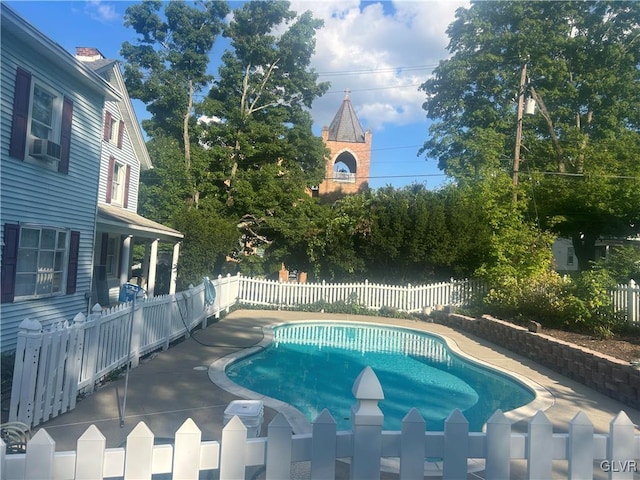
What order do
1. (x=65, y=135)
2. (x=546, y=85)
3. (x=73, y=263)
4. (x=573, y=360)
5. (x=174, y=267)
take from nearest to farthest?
1. (x=573, y=360)
2. (x=65, y=135)
3. (x=73, y=263)
4. (x=174, y=267)
5. (x=546, y=85)

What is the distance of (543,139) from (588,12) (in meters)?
6.81

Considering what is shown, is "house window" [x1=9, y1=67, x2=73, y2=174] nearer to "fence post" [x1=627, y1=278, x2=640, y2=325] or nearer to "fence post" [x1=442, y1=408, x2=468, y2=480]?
"fence post" [x1=442, y1=408, x2=468, y2=480]

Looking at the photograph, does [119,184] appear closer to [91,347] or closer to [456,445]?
[91,347]

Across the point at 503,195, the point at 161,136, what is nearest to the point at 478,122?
the point at 503,195

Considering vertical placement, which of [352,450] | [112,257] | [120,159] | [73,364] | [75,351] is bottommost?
[73,364]

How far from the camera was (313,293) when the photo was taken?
16.9 meters

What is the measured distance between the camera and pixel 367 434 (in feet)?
7.86

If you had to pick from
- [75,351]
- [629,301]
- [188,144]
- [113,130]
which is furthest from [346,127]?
[75,351]

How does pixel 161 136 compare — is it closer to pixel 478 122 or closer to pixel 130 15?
pixel 130 15

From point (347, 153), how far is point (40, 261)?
2642 cm

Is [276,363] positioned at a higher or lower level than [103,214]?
lower

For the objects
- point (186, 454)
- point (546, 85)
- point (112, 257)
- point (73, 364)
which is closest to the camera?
point (186, 454)

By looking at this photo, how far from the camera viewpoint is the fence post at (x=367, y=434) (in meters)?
2.39

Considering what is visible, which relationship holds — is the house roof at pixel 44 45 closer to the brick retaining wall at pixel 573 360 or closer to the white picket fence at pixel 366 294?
the white picket fence at pixel 366 294
